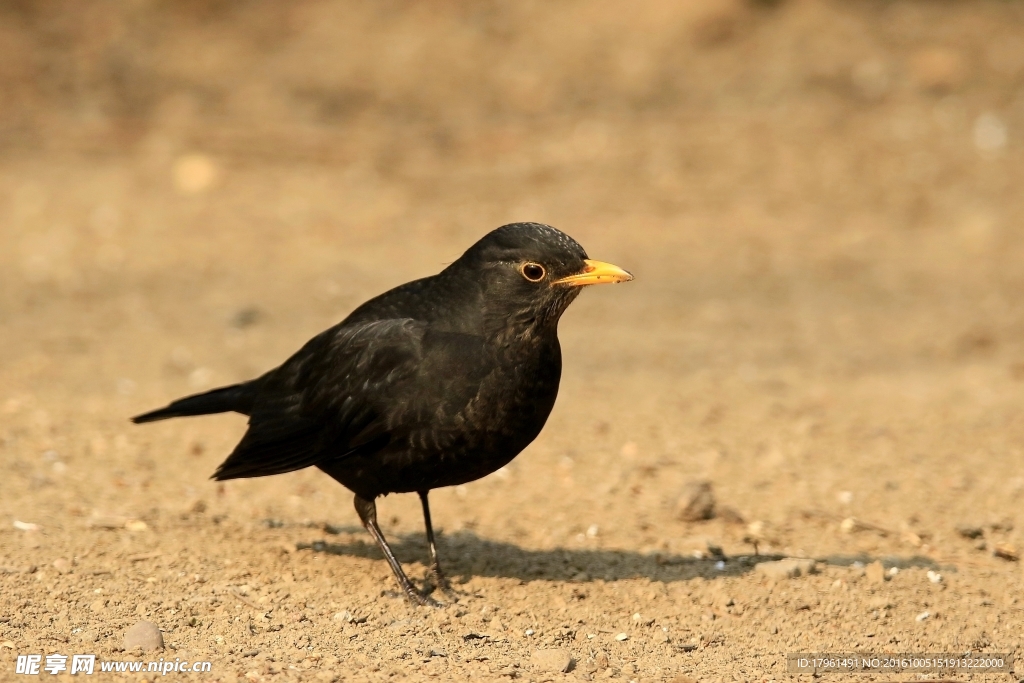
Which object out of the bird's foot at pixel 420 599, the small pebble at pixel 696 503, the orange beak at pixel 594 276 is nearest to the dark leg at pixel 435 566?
the bird's foot at pixel 420 599

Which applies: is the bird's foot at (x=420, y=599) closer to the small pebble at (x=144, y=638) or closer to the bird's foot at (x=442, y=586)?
the bird's foot at (x=442, y=586)

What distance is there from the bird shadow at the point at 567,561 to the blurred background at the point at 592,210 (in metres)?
0.30

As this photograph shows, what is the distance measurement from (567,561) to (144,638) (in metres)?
2.05

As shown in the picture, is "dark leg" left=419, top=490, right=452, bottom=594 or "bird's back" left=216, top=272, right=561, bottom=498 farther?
"dark leg" left=419, top=490, right=452, bottom=594

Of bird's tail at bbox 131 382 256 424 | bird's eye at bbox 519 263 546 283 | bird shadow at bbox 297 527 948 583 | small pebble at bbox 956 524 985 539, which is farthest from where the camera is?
small pebble at bbox 956 524 985 539

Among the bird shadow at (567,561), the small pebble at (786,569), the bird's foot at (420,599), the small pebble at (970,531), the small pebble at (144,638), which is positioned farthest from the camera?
the small pebble at (970,531)

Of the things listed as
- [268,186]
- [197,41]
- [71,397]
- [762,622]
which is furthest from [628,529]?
[197,41]

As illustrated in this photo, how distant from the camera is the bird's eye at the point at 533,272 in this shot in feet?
16.0

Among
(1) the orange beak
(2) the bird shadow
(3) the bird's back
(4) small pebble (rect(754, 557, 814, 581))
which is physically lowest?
(4) small pebble (rect(754, 557, 814, 581))

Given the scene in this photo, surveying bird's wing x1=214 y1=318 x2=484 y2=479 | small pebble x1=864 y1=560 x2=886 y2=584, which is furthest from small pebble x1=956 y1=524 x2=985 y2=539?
bird's wing x1=214 y1=318 x2=484 y2=479

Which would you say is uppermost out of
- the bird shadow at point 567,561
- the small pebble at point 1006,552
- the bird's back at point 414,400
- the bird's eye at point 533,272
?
the bird's eye at point 533,272

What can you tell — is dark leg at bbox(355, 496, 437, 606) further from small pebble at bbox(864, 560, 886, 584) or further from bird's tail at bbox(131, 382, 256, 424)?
small pebble at bbox(864, 560, 886, 584)

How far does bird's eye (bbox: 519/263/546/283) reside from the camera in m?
4.88

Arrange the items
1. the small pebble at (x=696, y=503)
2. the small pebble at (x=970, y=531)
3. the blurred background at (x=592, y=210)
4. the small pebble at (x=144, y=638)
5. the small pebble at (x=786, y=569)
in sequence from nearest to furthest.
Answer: the small pebble at (x=144, y=638)
the small pebble at (x=786, y=569)
the small pebble at (x=970, y=531)
the small pebble at (x=696, y=503)
the blurred background at (x=592, y=210)
